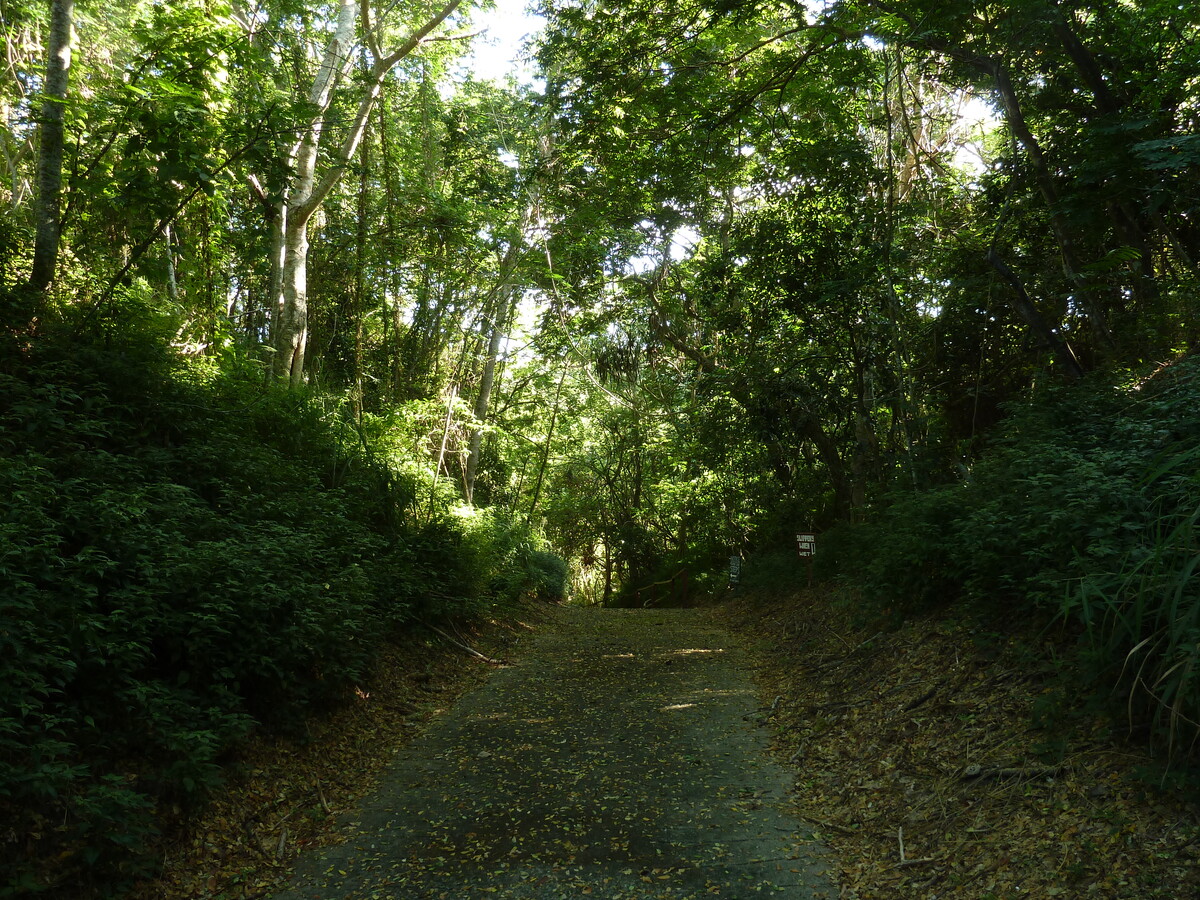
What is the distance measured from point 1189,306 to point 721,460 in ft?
23.5

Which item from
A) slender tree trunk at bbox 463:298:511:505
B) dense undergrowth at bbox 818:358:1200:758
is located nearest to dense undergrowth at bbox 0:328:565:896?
dense undergrowth at bbox 818:358:1200:758

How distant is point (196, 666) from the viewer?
4.01m

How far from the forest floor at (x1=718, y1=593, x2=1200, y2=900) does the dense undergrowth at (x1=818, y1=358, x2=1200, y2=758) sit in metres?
0.25

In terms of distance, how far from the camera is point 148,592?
3.72 metres

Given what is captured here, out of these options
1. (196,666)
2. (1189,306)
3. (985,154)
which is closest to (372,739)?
(196,666)

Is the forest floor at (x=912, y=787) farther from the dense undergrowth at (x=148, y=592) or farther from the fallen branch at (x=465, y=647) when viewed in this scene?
the fallen branch at (x=465, y=647)

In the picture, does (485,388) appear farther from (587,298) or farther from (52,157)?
(52,157)

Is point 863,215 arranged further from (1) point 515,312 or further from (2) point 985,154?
(1) point 515,312

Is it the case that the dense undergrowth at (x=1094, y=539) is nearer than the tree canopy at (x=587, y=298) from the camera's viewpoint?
Yes

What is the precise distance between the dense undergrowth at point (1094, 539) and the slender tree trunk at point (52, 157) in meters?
7.61

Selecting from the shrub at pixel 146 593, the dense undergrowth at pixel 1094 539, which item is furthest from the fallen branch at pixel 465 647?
the dense undergrowth at pixel 1094 539

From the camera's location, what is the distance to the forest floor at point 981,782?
9.50 ft

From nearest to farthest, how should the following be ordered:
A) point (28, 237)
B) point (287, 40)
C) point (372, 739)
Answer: point (372, 739)
point (28, 237)
point (287, 40)

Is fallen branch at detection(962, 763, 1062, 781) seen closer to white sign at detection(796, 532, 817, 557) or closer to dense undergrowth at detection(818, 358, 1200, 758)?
dense undergrowth at detection(818, 358, 1200, 758)
